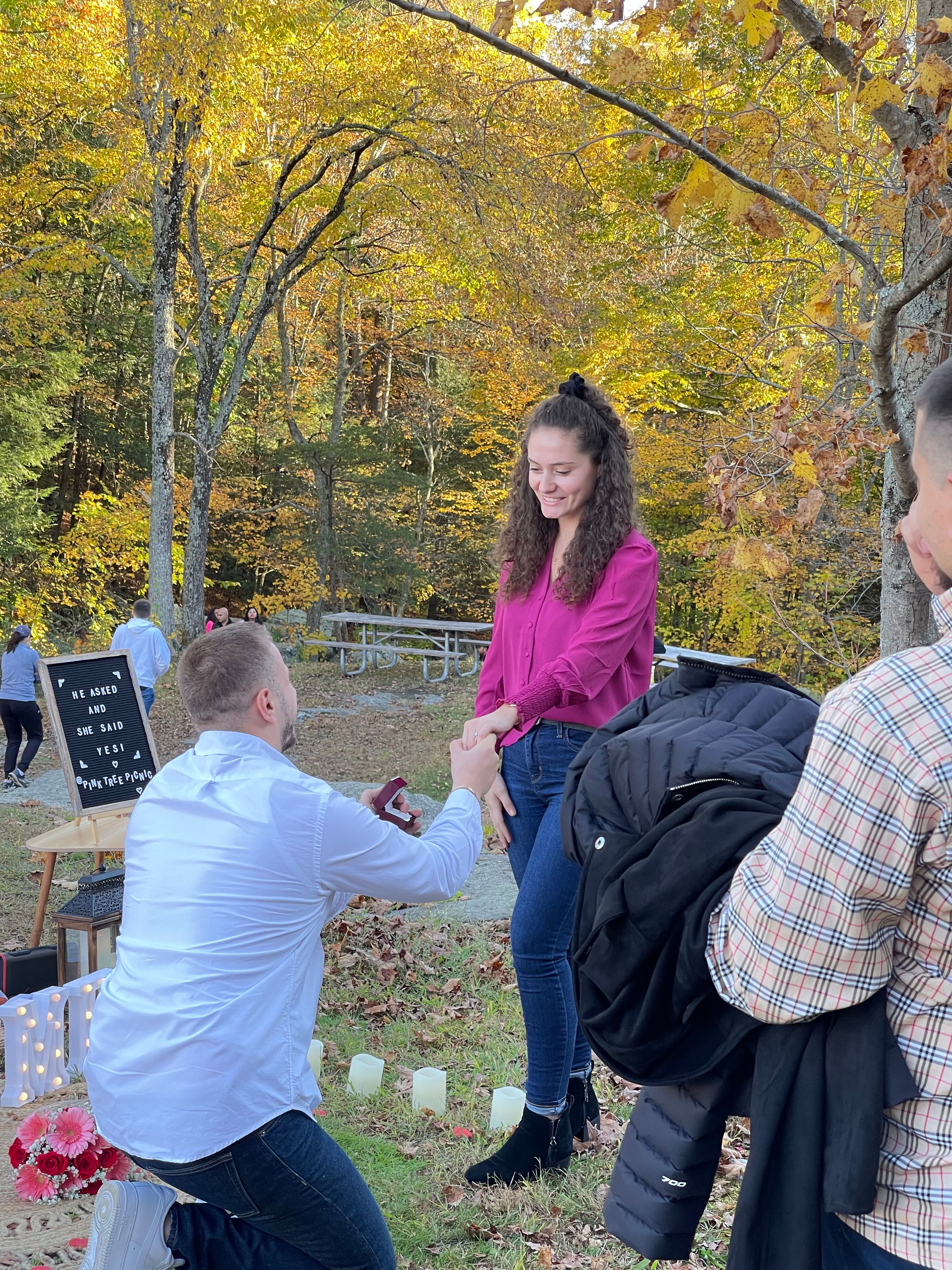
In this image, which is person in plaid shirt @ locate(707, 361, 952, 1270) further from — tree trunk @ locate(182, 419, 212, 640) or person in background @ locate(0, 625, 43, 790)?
tree trunk @ locate(182, 419, 212, 640)

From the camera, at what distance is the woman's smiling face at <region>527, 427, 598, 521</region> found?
2.96 metres

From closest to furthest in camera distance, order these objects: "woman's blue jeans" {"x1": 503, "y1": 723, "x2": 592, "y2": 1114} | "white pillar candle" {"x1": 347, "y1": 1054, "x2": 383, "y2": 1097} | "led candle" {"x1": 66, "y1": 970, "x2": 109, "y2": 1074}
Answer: "woman's blue jeans" {"x1": 503, "y1": 723, "x2": 592, "y2": 1114}
"white pillar candle" {"x1": 347, "y1": 1054, "x2": 383, "y2": 1097}
"led candle" {"x1": 66, "y1": 970, "x2": 109, "y2": 1074}

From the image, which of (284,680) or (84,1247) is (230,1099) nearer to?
(284,680)

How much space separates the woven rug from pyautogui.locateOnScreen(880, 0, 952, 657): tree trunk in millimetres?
2656

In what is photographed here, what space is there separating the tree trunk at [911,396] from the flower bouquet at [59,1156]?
2.64m

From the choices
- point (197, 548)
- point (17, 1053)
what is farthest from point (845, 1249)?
point (197, 548)

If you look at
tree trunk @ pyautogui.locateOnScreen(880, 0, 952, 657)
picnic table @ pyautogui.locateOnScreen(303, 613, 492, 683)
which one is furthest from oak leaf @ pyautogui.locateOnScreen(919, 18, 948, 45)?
picnic table @ pyautogui.locateOnScreen(303, 613, 492, 683)

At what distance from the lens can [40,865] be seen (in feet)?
22.8

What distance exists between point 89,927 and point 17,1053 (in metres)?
0.61

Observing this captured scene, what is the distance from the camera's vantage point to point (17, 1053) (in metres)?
3.69

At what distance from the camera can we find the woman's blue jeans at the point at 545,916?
277 centimetres

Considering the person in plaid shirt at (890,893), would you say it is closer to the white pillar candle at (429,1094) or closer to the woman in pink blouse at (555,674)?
the woman in pink blouse at (555,674)

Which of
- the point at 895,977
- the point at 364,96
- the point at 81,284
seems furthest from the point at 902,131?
the point at 81,284

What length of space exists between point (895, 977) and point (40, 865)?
6.65 metres
